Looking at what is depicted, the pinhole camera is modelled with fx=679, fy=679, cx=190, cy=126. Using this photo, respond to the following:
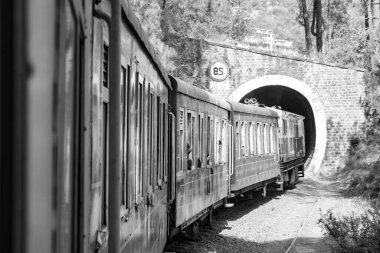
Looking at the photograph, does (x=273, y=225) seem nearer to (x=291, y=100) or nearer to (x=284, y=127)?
(x=284, y=127)

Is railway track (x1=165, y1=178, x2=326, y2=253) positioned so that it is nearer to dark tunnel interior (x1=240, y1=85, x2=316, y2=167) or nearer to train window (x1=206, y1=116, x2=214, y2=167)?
train window (x1=206, y1=116, x2=214, y2=167)

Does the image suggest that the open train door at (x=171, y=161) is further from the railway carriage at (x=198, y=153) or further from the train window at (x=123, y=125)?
the train window at (x=123, y=125)

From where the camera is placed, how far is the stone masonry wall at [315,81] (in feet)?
104

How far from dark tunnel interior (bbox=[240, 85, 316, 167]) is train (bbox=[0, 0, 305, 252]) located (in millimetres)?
20695

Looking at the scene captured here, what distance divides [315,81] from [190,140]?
2228cm

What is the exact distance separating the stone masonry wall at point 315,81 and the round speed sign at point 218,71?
Answer: 0.63 feet

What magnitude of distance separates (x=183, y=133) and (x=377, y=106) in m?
10.8

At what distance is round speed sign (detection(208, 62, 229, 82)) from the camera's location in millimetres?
31688

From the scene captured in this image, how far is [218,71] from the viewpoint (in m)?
A: 31.7

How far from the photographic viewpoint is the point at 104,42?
3.30 m

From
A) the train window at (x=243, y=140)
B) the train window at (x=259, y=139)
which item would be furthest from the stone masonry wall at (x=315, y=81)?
the train window at (x=243, y=140)

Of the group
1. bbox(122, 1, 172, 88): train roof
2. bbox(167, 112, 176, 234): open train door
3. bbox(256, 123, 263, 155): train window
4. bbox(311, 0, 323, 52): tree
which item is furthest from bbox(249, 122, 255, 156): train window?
bbox(311, 0, 323, 52): tree

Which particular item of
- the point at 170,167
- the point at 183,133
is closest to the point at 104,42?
the point at 170,167

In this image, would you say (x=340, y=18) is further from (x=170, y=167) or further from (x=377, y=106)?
(x=170, y=167)
